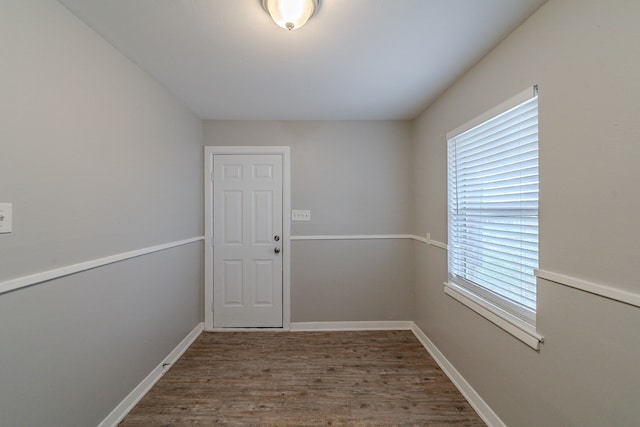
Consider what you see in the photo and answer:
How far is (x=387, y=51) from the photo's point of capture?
1.57 meters

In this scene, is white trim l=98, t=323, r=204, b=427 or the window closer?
the window

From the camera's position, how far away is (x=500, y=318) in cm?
146

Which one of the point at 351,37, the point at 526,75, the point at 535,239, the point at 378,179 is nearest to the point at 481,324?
the point at 535,239

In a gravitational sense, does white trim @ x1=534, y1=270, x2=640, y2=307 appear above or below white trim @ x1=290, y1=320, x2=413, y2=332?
above

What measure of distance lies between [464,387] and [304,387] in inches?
47.0

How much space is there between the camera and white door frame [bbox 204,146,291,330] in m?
2.78

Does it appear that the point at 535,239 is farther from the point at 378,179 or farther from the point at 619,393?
the point at 378,179

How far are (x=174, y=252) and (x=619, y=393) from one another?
2.84 m

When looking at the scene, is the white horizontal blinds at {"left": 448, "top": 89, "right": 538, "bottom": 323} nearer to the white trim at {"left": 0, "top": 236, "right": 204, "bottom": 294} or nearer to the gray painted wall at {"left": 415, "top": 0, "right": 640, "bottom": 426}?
the gray painted wall at {"left": 415, "top": 0, "right": 640, "bottom": 426}

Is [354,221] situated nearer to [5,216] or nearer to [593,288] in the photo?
[593,288]

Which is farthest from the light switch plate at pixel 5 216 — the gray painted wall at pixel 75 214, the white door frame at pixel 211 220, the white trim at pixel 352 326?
the white trim at pixel 352 326

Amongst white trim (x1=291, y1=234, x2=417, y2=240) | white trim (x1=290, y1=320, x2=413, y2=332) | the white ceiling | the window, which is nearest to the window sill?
the window

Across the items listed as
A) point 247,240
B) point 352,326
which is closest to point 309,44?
point 247,240

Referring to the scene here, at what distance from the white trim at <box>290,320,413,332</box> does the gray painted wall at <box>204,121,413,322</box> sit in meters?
0.06
